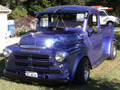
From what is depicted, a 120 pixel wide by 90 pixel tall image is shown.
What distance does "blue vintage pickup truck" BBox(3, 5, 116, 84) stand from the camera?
14.4ft

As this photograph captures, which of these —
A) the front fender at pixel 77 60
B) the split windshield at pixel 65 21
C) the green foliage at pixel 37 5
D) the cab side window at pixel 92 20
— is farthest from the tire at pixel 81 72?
the green foliage at pixel 37 5

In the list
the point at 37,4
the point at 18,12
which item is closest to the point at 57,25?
the point at 18,12

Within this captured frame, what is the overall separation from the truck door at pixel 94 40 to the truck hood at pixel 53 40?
0.57m

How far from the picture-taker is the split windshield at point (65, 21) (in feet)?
18.6

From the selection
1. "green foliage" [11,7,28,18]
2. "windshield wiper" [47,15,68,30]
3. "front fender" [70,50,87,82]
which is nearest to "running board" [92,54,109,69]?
"front fender" [70,50,87,82]

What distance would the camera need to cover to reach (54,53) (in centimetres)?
434

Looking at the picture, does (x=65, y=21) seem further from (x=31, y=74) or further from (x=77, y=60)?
(x=31, y=74)

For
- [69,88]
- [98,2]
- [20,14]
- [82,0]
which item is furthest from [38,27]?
[98,2]

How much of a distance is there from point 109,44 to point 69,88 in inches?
114

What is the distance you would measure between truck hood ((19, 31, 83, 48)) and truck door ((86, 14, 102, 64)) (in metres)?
0.57

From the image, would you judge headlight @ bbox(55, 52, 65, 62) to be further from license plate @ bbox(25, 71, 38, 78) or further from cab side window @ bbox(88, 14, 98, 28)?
cab side window @ bbox(88, 14, 98, 28)

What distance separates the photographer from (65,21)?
5.81 metres

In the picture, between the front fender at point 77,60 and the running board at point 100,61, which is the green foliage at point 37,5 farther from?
the front fender at point 77,60

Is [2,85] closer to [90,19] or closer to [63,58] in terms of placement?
[63,58]
